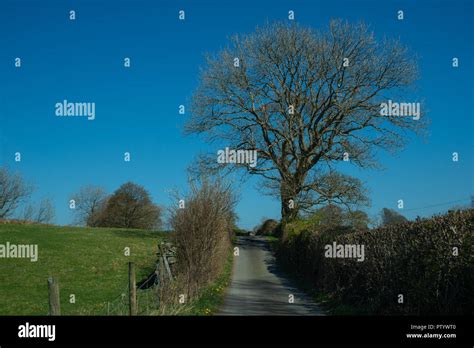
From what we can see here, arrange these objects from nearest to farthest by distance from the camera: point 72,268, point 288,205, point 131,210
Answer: point 72,268, point 288,205, point 131,210

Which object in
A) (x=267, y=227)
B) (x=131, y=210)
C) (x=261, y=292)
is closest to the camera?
(x=261, y=292)

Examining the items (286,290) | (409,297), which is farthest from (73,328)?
(286,290)

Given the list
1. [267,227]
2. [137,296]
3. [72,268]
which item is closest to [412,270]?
[137,296]

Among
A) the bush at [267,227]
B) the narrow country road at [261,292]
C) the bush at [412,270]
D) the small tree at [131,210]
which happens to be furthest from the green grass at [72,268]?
the small tree at [131,210]

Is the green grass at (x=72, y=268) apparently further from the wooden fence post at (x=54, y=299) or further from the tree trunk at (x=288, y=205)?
the tree trunk at (x=288, y=205)

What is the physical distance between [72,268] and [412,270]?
2135 cm

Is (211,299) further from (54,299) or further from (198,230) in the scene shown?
(54,299)

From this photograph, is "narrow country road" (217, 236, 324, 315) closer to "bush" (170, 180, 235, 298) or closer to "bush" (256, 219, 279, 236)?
"bush" (170, 180, 235, 298)

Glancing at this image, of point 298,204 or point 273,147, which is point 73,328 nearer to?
point 298,204

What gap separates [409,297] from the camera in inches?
424

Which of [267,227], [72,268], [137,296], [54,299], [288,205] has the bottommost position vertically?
[72,268]

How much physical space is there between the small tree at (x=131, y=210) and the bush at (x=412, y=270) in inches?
1897

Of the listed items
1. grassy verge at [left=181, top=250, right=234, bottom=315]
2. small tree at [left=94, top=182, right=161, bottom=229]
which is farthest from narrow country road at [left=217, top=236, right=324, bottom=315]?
small tree at [left=94, top=182, right=161, bottom=229]

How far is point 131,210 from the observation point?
218 feet
